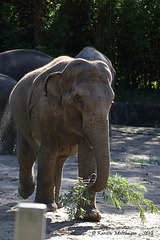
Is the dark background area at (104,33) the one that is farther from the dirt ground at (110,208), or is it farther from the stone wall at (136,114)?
the dirt ground at (110,208)

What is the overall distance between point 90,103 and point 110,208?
65.5 inches

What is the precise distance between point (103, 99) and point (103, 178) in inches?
26.9

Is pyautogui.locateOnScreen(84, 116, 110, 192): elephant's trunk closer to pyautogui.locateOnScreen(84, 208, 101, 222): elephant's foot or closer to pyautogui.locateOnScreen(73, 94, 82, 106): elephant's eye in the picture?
pyautogui.locateOnScreen(73, 94, 82, 106): elephant's eye

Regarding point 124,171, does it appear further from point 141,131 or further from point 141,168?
point 141,131

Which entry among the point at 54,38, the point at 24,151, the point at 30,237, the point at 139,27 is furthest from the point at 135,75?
the point at 30,237

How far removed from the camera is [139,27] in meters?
19.7

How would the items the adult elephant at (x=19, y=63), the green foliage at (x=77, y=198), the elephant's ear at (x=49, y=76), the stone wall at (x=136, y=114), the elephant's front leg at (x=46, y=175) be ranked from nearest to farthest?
the green foliage at (x=77, y=198), the elephant's ear at (x=49, y=76), the elephant's front leg at (x=46, y=175), the adult elephant at (x=19, y=63), the stone wall at (x=136, y=114)

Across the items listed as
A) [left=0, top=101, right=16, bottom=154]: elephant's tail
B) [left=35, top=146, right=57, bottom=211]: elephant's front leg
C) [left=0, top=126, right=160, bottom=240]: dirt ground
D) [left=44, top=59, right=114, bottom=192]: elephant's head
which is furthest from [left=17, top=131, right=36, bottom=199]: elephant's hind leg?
[left=0, top=101, right=16, bottom=154]: elephant's tail

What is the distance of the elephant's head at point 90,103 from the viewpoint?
444 centimetres

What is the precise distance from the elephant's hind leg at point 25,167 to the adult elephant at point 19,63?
20.2 ft

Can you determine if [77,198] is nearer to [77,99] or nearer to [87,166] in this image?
[87,166]

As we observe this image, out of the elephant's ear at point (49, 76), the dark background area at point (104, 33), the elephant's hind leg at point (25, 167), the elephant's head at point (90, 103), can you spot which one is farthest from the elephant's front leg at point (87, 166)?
the dark background area at point (104, 33)

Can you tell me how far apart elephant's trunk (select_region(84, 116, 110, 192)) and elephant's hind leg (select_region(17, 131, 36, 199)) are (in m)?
1.63

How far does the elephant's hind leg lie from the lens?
6.00m
